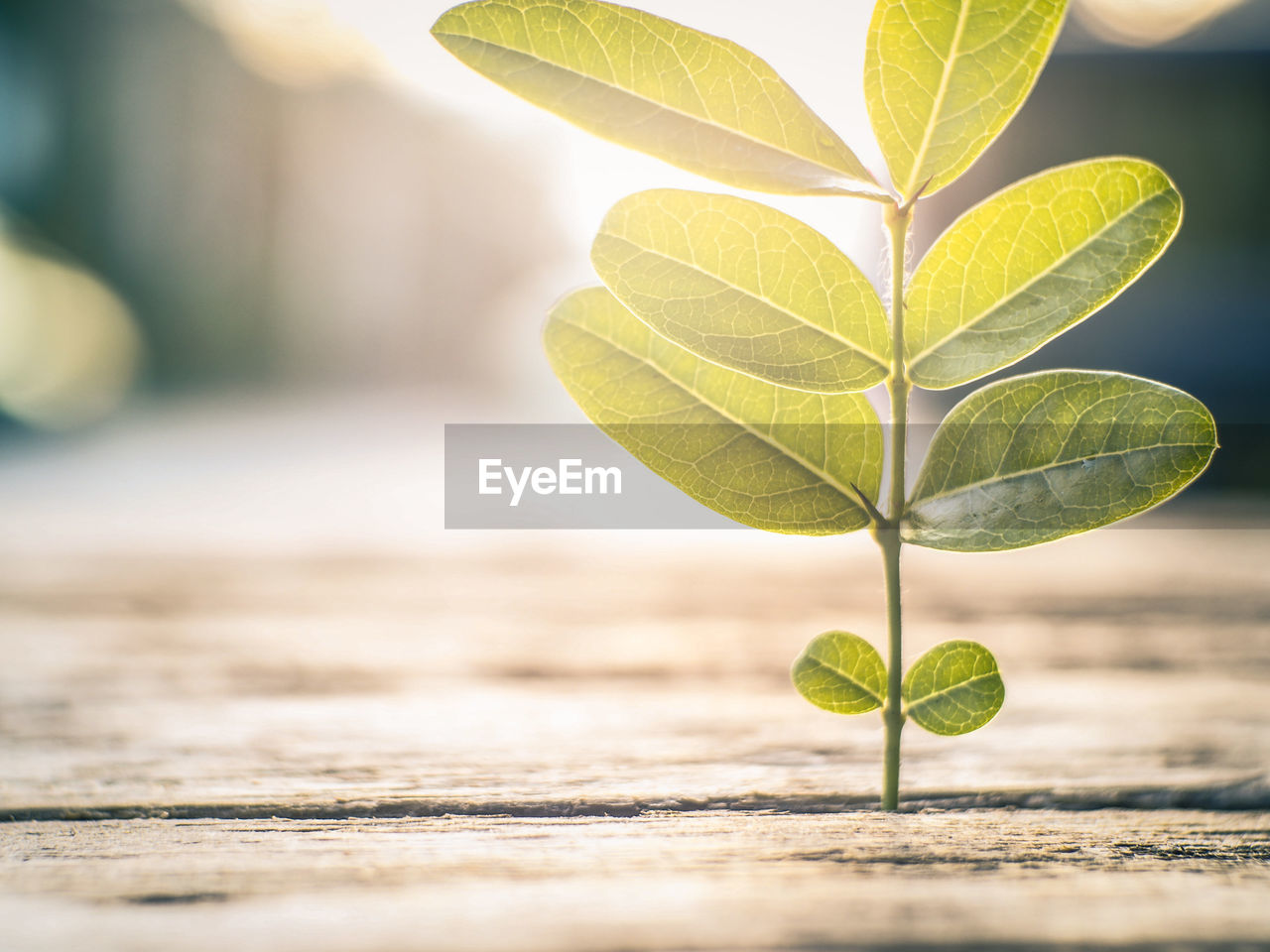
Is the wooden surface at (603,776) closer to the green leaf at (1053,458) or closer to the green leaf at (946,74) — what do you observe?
the green leaf at (1053,458)

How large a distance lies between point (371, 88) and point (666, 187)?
5.84 metres

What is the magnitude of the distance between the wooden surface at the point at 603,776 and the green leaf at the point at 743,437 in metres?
0.12

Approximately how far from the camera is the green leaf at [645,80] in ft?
0.80

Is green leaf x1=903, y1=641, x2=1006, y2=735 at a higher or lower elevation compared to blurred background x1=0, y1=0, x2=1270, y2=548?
lower

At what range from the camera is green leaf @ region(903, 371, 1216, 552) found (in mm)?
243

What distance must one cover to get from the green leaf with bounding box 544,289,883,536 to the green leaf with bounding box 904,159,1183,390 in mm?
36

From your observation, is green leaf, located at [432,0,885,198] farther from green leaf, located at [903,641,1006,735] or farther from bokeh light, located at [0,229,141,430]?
bokeh light, located at [0,229,141,430]

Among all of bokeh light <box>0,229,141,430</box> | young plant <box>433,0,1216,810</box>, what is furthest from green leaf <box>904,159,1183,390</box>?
bokeh light <box>0,229,141,430</box>

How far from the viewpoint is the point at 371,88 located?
517 cm
